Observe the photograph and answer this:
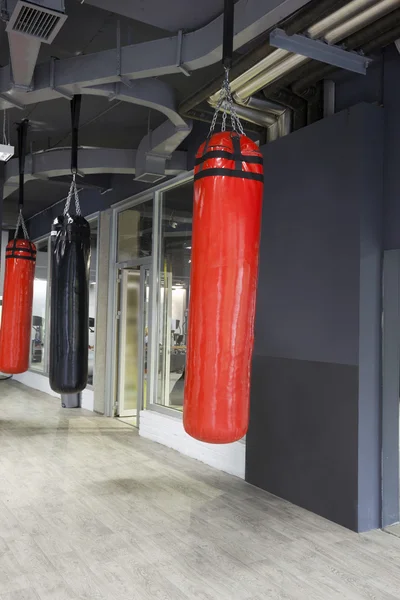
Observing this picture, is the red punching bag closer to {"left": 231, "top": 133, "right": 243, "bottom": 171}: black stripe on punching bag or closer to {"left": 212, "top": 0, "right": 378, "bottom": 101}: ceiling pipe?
{"left": 212, "top": 0, "right": 378, "bottom": 101}: ceiling pipe

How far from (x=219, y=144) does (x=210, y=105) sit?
7.00ft

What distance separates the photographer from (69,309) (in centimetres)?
405

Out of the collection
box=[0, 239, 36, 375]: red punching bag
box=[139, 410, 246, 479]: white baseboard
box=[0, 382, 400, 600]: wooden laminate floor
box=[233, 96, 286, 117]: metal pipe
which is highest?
box=[233, 96, 286, 117]: metal pipe

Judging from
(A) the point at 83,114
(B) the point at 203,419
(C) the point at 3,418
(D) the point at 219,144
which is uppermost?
(A) the point at 83,114

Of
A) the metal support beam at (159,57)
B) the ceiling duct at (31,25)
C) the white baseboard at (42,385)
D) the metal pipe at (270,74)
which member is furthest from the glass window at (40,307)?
the ceiling duct at (31,25)

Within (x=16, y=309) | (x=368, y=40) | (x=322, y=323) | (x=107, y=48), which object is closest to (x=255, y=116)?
(x=368, y=40)

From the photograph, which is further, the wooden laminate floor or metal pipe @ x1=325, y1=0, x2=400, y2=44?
metal pipe @ x1=325, y1=0, x2=400, y2=44

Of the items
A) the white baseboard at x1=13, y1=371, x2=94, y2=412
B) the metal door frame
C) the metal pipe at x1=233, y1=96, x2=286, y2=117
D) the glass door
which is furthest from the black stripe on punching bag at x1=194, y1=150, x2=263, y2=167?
the white baseboard at x1=13, y1=371, x2=94, y2=412

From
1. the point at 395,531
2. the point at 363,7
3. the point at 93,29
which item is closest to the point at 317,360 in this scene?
the point at 395,531

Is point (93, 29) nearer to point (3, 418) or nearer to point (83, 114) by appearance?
point (83, 114)

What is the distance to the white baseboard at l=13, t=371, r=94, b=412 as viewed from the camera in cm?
839

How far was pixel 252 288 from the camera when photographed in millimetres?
A: 2561

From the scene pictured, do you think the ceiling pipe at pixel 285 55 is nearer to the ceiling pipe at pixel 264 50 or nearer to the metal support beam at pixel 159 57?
the ceiling pipe at pixel 264 50

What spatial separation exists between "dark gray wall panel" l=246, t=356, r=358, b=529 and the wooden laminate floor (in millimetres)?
144
